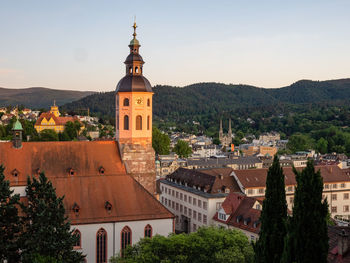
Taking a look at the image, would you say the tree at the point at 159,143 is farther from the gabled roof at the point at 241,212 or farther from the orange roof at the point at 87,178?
the orange roof at the point at 87,178

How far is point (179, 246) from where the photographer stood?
32062mm

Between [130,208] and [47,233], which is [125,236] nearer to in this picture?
[130,208]

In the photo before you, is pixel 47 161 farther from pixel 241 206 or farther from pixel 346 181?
pixel 346 181

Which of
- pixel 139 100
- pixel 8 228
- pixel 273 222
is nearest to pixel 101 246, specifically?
pixel 8 228

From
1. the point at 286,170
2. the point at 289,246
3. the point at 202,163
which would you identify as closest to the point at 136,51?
the point at 289,246

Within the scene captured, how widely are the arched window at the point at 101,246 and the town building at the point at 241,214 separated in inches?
703

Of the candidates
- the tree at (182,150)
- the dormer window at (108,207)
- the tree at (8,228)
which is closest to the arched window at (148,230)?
the dormer window at (108,207)

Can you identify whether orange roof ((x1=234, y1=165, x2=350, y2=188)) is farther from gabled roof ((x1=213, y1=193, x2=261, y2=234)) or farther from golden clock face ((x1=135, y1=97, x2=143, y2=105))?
golden clock face ((x1=135, y1=97, x2=143, y2=105))

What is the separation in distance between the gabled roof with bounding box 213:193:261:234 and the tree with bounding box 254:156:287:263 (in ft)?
79.5

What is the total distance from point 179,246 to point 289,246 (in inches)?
475

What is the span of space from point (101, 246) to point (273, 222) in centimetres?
1807

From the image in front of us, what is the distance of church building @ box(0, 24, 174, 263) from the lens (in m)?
38.0

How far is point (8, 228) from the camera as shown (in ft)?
104

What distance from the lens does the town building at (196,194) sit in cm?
6088
